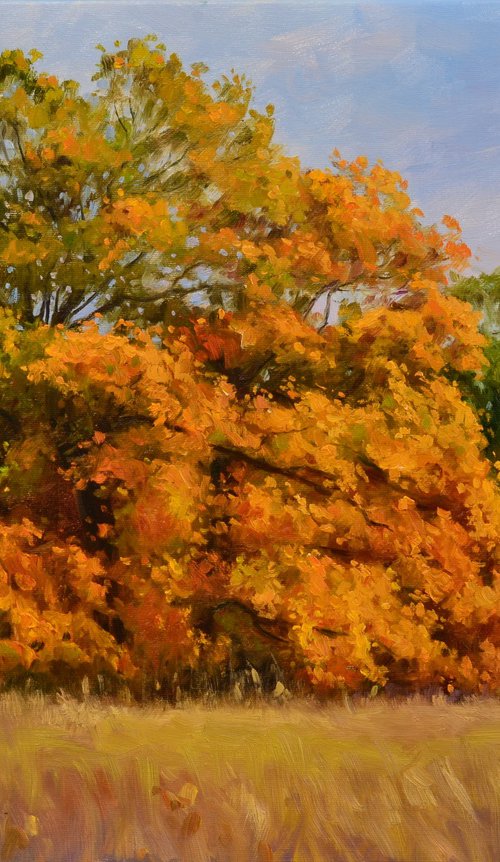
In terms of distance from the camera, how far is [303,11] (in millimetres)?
9531

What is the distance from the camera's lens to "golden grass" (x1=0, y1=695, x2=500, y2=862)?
4934 mm

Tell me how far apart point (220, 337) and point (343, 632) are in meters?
4.63

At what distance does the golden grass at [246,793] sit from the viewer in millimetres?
4934

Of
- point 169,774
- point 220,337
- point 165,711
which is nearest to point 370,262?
point 220,337

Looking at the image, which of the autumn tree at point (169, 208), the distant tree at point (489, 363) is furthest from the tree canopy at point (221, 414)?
the distant tree at point (489, 363)

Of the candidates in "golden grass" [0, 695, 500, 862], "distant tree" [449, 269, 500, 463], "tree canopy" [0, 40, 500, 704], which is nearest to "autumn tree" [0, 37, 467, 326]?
"tree canopy" [0, 40, 500, 704]

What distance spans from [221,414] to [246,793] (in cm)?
638

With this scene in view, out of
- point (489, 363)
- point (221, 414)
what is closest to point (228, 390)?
point (221, 414)

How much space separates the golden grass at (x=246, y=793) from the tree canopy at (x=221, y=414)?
5.28 m

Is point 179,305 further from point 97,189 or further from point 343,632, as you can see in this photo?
point 343,632

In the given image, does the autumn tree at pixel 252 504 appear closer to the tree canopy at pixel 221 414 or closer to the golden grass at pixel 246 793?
the tree canopy at pixel 221 414

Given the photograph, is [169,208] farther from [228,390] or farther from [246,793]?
[246,793]

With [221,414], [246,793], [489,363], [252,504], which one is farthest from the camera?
[489,363]

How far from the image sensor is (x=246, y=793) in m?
5.27
